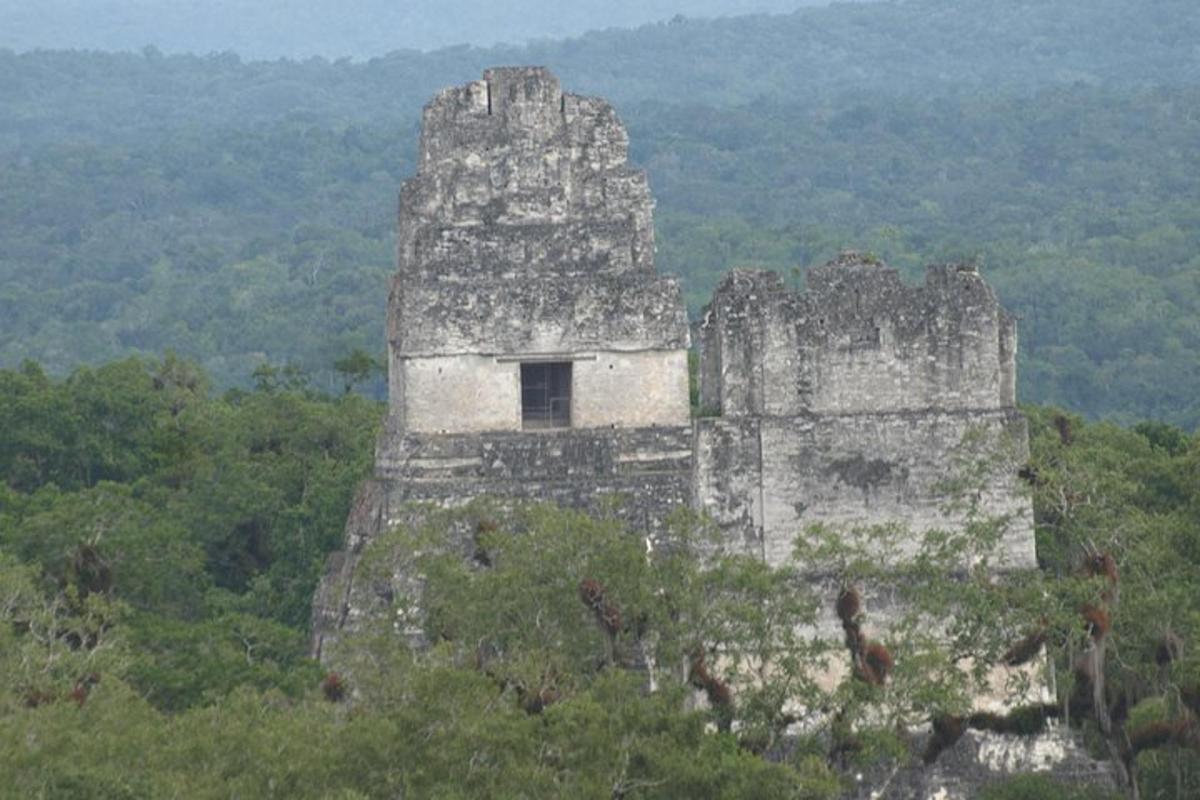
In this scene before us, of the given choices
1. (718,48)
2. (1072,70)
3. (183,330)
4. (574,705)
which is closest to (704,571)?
(574,705)

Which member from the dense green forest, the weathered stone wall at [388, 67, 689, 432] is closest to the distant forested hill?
the dense green forest

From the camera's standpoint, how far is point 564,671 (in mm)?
23969

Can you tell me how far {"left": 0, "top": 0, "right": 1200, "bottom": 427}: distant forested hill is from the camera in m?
87.9

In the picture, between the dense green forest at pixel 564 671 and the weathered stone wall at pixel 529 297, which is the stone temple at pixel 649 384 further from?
the dense green forest at pixel 564 671

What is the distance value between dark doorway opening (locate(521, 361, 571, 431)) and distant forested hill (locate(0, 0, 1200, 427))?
40.6 meters

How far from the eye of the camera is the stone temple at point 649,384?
91.5ft

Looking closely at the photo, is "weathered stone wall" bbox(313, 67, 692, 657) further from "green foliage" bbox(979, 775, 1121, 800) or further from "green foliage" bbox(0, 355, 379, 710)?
"green foliage" bbox(979, 775, 1121, 800)

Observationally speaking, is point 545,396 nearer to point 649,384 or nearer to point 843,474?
point 649,384

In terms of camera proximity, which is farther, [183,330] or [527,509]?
[183,330]

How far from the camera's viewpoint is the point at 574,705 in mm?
22172

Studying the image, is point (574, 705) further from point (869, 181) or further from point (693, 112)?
point (693, 112)

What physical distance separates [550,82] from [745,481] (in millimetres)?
4269

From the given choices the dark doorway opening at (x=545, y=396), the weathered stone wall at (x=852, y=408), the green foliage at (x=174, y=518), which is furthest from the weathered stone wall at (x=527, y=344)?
the green foliage at (x=174, y=518)

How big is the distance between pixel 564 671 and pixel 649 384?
205 inches
